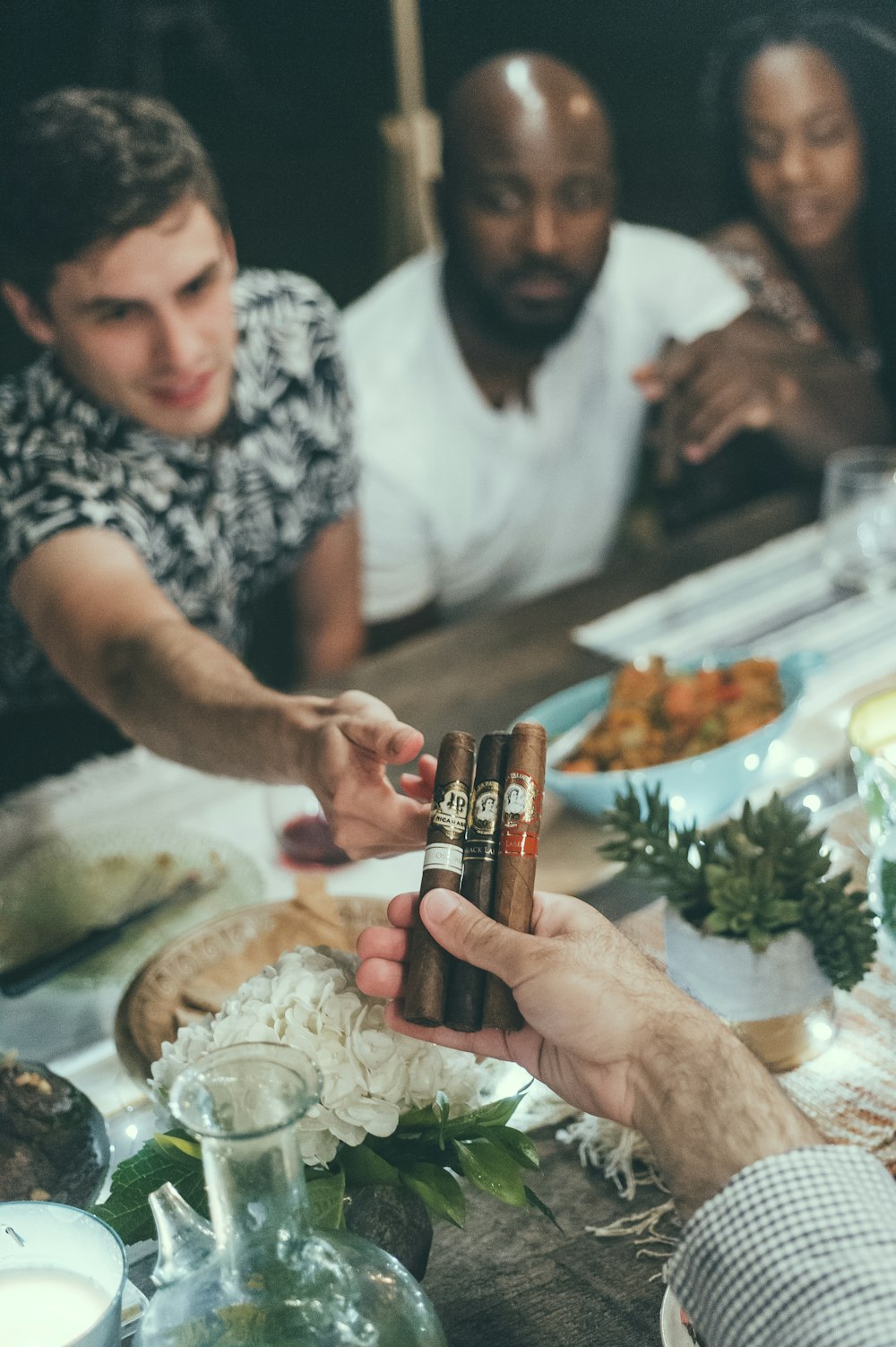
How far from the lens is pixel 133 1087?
3.74 ft

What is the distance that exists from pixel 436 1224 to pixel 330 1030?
27 centimetres

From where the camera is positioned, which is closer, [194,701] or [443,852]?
[443,852]

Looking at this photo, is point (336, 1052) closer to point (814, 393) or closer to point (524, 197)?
point (524, 197)

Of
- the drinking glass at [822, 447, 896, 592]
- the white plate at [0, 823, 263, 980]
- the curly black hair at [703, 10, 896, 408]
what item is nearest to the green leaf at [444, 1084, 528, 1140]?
the white plate at [0, 823, 263, 980]

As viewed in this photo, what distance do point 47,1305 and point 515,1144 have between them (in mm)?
309

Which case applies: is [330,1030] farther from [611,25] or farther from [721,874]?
[611,25]

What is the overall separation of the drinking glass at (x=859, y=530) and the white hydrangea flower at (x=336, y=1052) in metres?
1.52

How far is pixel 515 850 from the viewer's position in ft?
2.79

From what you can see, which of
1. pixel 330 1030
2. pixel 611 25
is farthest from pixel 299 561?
pixel 330 1030

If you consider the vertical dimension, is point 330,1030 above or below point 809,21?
below

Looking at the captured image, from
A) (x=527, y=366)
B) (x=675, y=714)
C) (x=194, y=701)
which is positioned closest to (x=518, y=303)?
(x=527, y=366)

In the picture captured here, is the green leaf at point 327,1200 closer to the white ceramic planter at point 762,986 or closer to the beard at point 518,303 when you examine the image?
the white ceramic planter at point 762,986

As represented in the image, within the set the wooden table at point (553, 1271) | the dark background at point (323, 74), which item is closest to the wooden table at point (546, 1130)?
the wooden table at point (553, 1271)

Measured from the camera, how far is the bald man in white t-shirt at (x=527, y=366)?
2516mm
